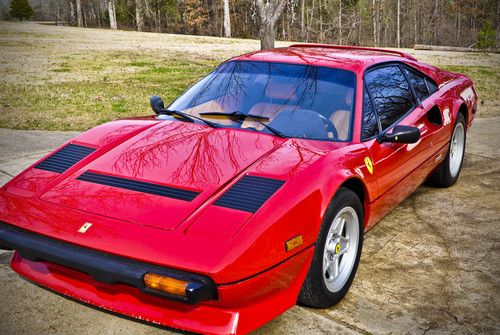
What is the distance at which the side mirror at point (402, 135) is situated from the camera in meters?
3.37

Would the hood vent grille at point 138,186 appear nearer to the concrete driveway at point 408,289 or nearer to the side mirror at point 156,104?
the concrete driveway at point 408,289

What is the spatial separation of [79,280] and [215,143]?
41.5 inches

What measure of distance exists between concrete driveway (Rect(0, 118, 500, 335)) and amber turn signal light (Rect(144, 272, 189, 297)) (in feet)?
1.92

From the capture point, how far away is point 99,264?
229cm

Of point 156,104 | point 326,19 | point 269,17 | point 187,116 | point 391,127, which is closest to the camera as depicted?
point 187,116

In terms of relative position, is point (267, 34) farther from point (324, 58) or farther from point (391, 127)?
point (391, 127)

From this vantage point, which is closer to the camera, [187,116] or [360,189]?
[360,189]

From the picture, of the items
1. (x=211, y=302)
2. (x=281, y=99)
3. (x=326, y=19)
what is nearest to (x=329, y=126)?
(x=281, y=99)

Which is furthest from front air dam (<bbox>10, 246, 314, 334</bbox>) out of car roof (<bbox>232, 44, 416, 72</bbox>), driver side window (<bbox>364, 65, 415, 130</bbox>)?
car roof (<bbox>232, 44, 416, 72</bbox>)

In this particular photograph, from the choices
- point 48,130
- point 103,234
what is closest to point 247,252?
point 103,234

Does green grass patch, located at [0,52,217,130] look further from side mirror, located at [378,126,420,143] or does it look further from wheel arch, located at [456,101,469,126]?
side mirror, located at [378,126,420,143]

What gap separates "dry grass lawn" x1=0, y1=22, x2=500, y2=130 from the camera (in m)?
8.47

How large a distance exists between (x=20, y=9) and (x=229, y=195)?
190 feet

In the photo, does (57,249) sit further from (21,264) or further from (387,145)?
(387,145)
